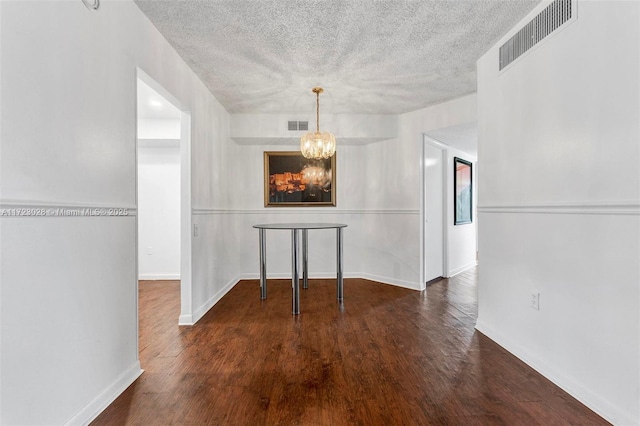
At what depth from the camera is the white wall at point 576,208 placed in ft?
4.99

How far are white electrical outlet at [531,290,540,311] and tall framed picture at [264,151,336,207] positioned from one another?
122 inches

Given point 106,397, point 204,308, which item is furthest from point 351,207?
point 106,397

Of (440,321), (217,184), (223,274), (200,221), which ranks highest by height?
(217,184)

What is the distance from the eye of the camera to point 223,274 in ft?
13.2

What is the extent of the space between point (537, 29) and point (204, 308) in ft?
12.1

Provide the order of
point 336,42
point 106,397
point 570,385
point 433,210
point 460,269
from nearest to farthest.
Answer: point 106,397, point 570,385, point 336,42, point 433,210, point 460,269

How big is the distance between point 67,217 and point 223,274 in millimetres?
2653

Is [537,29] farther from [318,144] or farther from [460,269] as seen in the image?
[460,269]

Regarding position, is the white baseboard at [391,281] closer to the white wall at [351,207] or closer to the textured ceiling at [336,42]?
the white wall at [351,207]

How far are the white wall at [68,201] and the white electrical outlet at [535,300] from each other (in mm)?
2699

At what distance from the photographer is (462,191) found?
551 cm

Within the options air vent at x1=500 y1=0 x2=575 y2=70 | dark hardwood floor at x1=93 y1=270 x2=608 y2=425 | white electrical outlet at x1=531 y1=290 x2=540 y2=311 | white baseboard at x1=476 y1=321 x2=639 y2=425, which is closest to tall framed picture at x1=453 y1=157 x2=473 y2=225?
dark hardwood floor at x1=93 y1=270 x2=608 y2=425

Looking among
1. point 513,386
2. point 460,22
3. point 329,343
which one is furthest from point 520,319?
point 460,22

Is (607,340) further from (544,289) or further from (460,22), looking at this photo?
(460,22)
